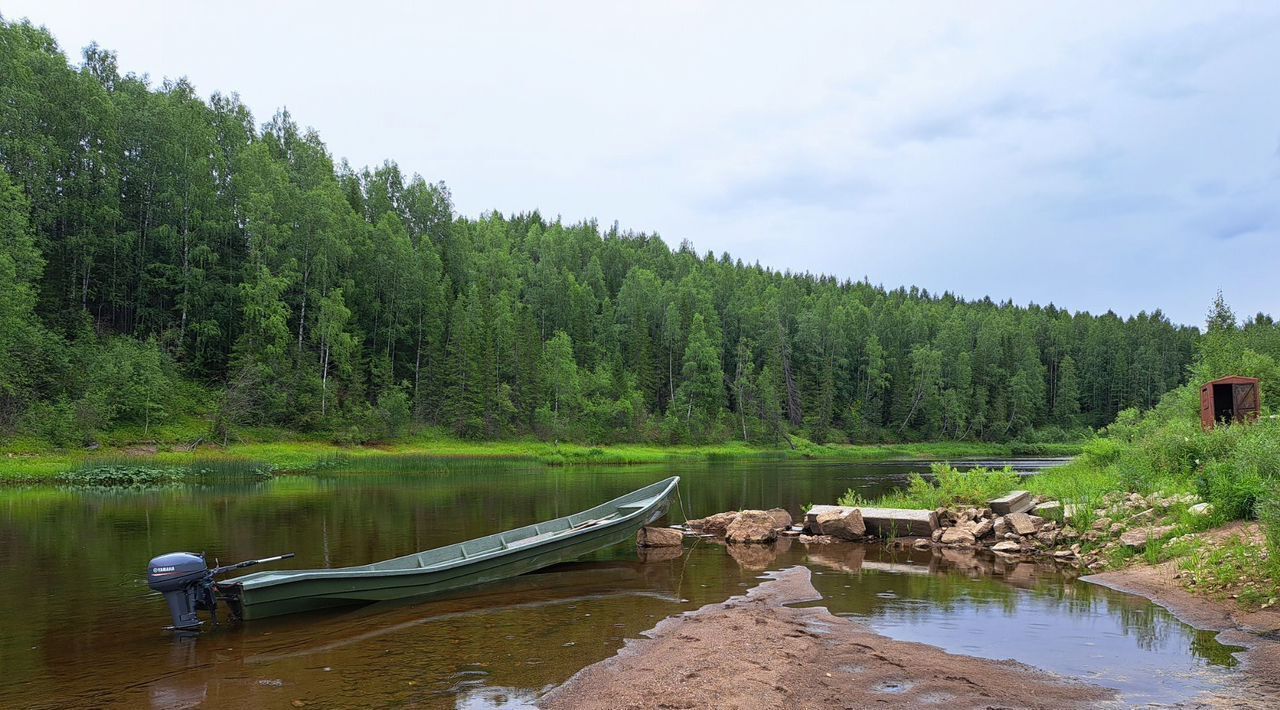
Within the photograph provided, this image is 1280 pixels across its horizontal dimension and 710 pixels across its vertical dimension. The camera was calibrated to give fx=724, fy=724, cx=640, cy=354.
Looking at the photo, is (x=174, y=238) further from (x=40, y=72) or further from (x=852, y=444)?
(x=852, y=444)

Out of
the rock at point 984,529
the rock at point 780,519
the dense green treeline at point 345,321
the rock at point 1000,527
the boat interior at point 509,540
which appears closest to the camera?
the boat interior at point 509,540

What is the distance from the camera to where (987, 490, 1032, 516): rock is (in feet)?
65.6

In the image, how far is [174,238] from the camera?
57531 millimetres

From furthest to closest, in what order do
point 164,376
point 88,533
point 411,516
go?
point 164,376, point 411,516, point 88,533

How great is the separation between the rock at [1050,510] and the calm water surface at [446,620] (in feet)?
10.9

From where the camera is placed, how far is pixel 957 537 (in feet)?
62.6

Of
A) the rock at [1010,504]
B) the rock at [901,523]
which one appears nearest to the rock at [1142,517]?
the rock at [1010,504]

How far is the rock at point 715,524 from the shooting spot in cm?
2162

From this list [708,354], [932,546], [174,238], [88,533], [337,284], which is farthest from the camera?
[708,354]

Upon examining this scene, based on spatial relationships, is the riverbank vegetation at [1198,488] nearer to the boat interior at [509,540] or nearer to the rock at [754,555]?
the rock at [754,555]

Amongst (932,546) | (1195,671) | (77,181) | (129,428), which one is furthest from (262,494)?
→ (77,181)

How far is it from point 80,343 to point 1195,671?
61.3m

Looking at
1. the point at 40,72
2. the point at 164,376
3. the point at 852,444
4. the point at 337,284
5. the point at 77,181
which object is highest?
the point at 40,72

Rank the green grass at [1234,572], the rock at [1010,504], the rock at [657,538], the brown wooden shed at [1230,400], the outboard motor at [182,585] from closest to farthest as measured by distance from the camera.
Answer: the outboard motor at [182,585] < the green grass at [1234,572] < the rock at [657,538] < the rock at [1010,504] < the brown wooden shed at [1230,400]
